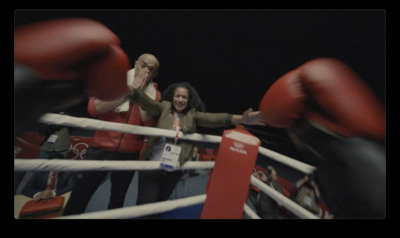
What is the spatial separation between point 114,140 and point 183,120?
44cm

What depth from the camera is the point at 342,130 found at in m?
0.53

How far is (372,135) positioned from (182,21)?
1074mm

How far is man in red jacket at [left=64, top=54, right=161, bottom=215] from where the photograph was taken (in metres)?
0.88

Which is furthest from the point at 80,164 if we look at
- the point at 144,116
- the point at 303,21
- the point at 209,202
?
the point at 303,21

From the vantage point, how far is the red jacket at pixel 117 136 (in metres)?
0.90

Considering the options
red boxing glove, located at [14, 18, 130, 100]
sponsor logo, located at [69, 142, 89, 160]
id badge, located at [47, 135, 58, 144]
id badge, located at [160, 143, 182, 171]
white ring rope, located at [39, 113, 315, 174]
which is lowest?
sponsor logo, located at [69, 142, 89, 160]

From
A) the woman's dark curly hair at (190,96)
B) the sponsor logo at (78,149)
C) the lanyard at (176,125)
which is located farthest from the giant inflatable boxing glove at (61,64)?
the sponsor logo at (78,149)

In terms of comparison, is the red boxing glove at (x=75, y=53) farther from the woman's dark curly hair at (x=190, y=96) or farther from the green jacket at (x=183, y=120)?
the woman's dark curly hair at (x=190, y=96)

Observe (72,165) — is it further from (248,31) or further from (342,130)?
(248,31)

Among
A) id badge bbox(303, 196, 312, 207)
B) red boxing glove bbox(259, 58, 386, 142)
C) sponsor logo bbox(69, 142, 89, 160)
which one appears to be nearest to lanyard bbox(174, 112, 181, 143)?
red boxing glove bbox(259, 58, 386, 142)

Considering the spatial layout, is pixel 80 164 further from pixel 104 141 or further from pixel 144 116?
pixel 144 116

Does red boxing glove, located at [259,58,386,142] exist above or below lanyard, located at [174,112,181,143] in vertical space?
above

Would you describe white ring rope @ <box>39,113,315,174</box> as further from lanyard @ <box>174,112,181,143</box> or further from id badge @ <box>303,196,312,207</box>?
id badge @ <box>303,196,312,207</box>

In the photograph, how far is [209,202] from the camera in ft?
3.22
